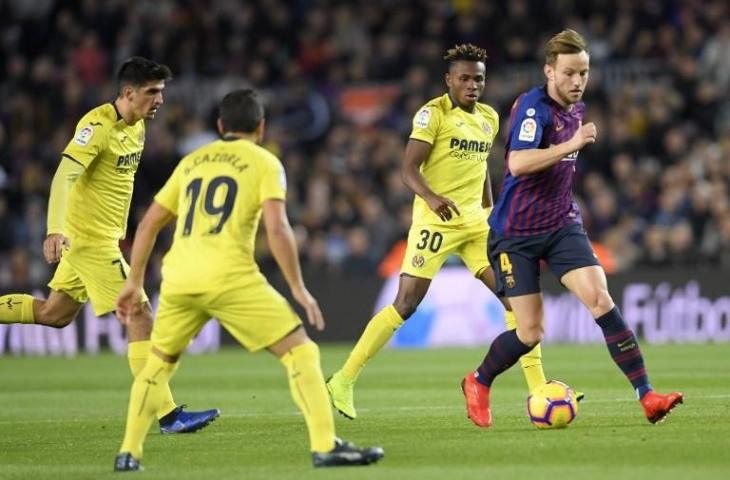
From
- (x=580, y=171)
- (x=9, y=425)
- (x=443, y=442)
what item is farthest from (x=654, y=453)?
(x=580, y=171)

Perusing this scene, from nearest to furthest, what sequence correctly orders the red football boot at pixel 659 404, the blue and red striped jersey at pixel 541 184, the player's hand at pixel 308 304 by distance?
the player's hand at pixel 308 304 < the red football boot at pixel 659 404 < the blue and red striped jersey at pixel 541 184

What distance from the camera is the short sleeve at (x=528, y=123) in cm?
871

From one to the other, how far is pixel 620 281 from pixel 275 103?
698 cm

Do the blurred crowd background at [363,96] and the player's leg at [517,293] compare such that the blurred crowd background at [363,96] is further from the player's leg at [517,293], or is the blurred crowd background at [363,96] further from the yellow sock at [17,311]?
the player's leg at [517,293]

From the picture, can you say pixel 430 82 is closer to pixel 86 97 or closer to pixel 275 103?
pixel 275 103

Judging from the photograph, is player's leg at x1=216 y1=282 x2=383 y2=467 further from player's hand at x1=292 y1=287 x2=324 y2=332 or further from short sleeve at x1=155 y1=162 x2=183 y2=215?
short sleeve at x1=155 y1=162 x2=183 y2=215

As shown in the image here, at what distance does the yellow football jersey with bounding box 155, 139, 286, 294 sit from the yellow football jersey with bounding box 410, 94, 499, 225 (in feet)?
10.5

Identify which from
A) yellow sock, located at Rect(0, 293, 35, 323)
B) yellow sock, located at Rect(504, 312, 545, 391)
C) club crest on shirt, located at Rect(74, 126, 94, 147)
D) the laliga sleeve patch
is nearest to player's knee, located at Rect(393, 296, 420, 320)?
yellow sock, located at Rect(504, 312, 545, 391)

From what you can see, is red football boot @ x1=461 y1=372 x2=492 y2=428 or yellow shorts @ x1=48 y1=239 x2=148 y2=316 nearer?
red football boot @ x1=461 y1=372 x2=492 y2=428

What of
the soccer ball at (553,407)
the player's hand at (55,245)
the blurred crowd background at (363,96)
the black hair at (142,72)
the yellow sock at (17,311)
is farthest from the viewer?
the blurred crowd background at (363,96)

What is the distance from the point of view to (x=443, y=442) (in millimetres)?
8461

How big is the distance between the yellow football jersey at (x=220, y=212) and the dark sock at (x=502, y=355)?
2.43 meters

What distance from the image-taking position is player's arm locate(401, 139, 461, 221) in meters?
9.99

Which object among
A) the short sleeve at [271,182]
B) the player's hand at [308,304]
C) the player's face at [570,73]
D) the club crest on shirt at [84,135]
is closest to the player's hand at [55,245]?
the club crest on shirt at [84,135]
